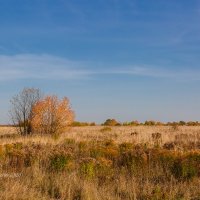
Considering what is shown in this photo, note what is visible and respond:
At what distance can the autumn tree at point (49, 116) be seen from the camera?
3519cm

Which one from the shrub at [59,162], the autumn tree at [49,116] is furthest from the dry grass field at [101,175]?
the autumn tree at [49,116]

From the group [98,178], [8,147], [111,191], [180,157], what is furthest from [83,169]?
[8,147]

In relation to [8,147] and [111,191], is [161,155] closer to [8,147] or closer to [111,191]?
[111,191]

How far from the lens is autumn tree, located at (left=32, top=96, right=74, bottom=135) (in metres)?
35.2

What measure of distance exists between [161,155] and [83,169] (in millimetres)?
3429

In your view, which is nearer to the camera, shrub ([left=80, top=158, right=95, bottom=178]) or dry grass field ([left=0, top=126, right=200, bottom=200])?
dry grass field ([left=0, top=126, right=200, bottom=200])

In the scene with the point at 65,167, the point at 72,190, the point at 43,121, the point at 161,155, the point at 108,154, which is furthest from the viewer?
the point at 43,121

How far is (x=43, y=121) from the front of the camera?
35.5 meters

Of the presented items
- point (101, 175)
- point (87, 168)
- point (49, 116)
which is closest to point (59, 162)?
point (87, 168)

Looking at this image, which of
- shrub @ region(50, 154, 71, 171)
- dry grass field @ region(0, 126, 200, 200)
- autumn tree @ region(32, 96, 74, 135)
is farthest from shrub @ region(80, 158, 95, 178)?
autumn tree @ region(32, 96, 74, 135)

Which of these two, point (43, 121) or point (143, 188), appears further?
point (43, 121)

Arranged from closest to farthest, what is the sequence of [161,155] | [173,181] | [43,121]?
[173,181] → [161,155] → [43,121]

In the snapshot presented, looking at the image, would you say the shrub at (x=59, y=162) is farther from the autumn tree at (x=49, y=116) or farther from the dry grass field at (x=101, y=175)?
the autumn tree at (x=49, y=116)

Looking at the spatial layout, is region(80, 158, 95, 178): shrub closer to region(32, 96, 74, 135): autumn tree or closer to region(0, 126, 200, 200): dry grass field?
region(0, 126, 200, 200): dry grass field
